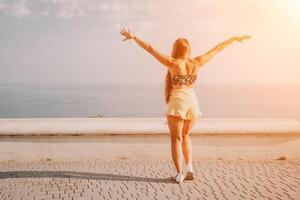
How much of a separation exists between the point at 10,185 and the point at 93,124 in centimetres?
192

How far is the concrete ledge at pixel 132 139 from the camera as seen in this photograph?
7727 mm

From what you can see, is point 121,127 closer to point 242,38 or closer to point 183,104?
point 183,104

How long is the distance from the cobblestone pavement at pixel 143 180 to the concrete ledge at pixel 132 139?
6.1 inches

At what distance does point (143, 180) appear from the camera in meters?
6.61

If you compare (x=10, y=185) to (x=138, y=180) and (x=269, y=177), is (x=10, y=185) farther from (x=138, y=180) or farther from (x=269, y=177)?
(x=269, y=177)

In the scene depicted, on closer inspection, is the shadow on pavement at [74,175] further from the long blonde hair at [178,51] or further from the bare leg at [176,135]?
the long blonde hair at [178,51]

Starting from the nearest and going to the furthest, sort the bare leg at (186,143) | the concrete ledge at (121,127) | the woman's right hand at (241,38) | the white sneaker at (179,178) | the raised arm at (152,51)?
the raised arm at (152,51) < the white sneaker at (179,178) < the bare leg at (186,143) < the woman's right hand at (241,38) < the concrete ledge at (121,127)

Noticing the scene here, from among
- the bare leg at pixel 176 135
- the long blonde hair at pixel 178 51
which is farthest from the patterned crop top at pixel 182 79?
the bare leg at pixel 176 135

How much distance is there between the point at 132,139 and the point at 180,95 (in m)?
1.70

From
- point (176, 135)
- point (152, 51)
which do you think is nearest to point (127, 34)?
point (152, 51)

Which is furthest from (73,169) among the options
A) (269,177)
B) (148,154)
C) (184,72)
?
(269,177)

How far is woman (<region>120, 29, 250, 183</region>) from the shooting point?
21.2 ft

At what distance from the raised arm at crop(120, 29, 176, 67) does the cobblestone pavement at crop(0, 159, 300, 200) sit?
64.0 inches

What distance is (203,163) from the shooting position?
7770 mm
